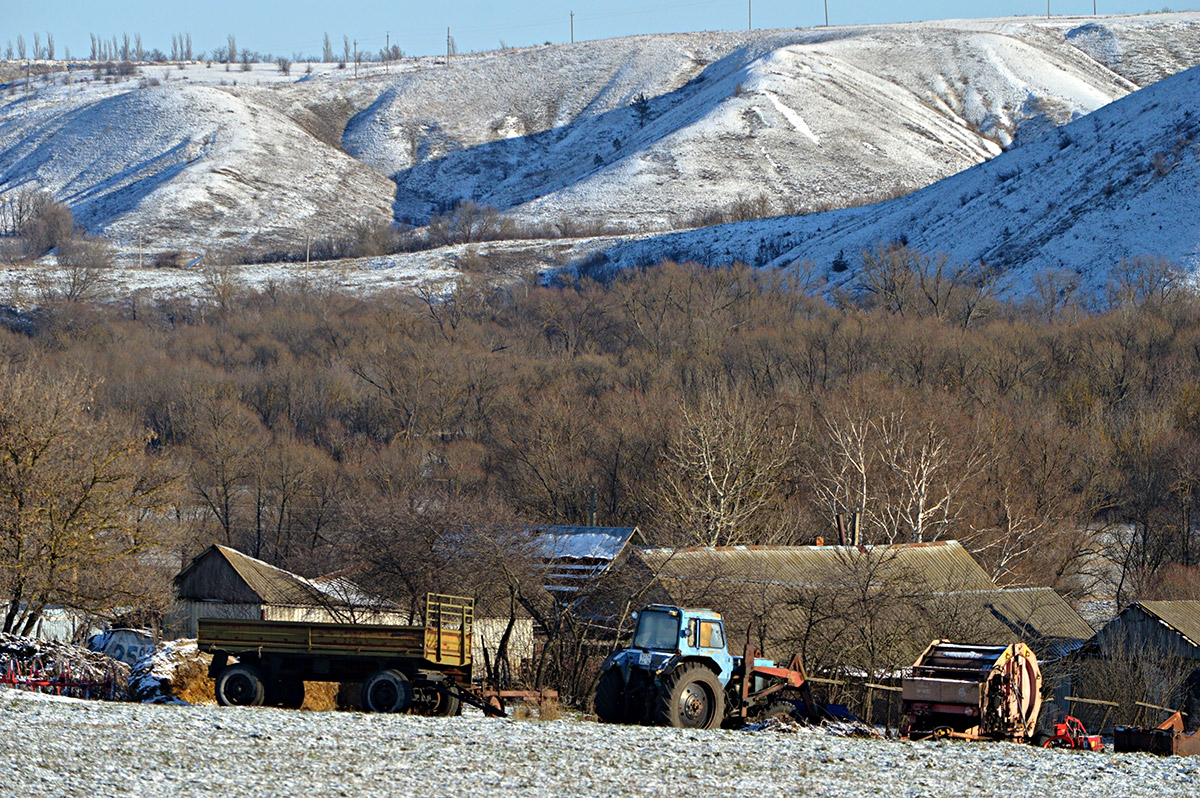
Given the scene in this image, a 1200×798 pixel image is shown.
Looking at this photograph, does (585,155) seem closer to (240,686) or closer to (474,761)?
(240,686)

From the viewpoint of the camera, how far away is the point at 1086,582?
5662 cm

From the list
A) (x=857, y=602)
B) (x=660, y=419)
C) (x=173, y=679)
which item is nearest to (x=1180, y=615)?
(x=857, y=602)

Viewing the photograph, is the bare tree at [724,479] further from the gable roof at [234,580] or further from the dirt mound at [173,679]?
the dirt mound at [173,679]

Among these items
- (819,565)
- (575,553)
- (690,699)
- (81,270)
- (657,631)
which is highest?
(81,270)

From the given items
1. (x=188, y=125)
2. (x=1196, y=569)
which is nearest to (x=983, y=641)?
(x=1196, y=569)

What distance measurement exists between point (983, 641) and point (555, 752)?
16313mm

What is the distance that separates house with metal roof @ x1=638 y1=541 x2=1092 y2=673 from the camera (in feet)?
82.1

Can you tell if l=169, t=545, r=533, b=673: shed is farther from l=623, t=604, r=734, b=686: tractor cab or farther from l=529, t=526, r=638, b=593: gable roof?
l=623, t=604, r=734, b=686: tractor cab

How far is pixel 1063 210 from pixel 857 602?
253 feet

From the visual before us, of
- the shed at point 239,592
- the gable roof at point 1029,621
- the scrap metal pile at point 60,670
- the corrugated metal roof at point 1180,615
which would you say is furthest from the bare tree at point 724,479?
the scrap metal pile at point 60,670

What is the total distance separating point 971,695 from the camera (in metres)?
18.3

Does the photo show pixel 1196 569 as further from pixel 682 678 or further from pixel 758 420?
pixel 682 678

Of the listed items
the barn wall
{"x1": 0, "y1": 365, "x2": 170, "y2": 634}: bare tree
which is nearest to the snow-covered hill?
the barn wall

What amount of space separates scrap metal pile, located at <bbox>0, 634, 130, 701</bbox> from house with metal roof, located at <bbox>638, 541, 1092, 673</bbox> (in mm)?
9839
